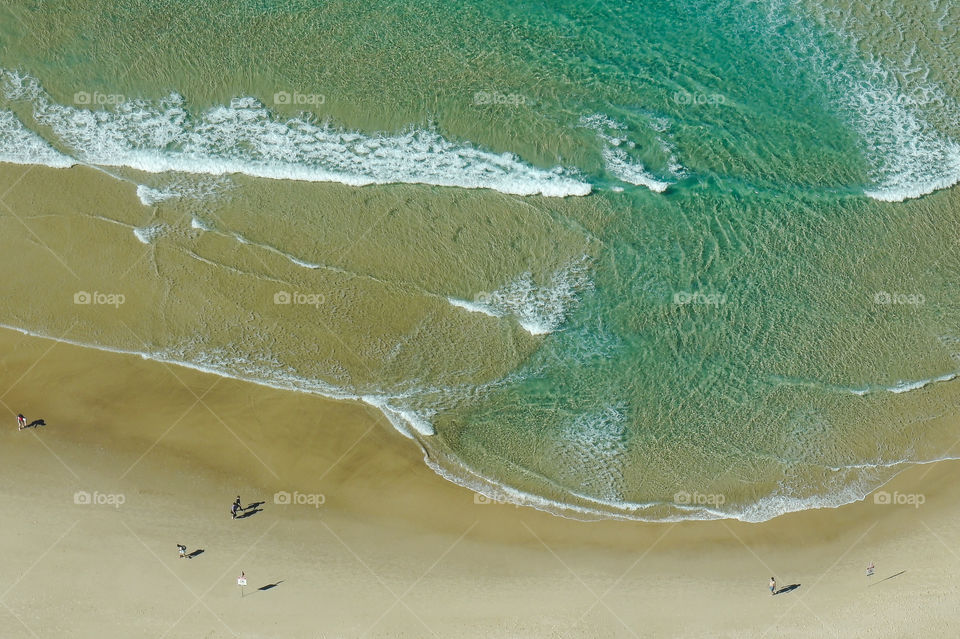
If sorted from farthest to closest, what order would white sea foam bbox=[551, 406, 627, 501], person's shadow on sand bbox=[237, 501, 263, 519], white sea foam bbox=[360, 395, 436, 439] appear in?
white sea foam bbox=[360, 395, 436, 439]
white sea foam bbox=[551, 406, 627, 501]
person's shadow on sand bbox=[237, 501, 263, 519]


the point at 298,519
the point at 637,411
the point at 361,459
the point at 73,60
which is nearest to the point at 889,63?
the point at 637,411

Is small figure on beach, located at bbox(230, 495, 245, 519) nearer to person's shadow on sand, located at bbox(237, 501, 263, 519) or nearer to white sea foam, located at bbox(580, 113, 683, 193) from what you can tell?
person's shadow on sand, located at bbox(237, 501, 263, 519)

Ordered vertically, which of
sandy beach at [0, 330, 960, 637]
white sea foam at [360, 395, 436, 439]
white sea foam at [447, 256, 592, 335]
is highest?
white sea foam at [447, 256, 592, 335]

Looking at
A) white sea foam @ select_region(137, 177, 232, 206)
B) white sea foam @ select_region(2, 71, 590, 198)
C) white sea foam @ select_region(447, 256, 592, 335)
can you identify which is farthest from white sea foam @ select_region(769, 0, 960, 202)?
white sea foam @ select_region(137, 177, 232, 206)

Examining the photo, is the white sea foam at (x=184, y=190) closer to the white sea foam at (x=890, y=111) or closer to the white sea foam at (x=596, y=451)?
the white sea foam at (x=596, y=451)

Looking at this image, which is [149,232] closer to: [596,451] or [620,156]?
[596,451]

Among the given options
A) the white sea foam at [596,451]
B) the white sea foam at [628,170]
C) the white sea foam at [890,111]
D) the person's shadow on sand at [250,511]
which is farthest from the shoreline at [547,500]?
the white sea foam at [628,170]
